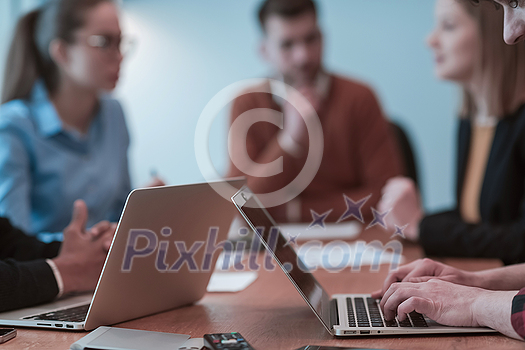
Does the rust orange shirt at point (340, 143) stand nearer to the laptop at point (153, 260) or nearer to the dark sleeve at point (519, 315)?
the laptop at point (153, 260)

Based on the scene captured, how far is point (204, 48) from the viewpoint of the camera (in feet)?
12.8

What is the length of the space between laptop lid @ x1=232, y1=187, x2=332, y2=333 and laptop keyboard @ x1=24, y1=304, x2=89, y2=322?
0.31 m

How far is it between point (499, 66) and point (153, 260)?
1329 mm

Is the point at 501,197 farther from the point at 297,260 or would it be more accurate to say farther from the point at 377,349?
the point at 377,349

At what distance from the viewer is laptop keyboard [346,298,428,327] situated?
0.70m

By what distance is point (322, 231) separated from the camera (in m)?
1.60

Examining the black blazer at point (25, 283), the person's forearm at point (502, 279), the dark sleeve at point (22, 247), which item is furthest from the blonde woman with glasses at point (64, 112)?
the person's forearm at point (502, 279)

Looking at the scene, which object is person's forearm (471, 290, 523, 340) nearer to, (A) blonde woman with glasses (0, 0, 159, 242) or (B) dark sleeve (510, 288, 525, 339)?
(B) dark sleeve (510, 288, 525, 339)

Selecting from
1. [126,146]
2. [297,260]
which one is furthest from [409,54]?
[297,260]

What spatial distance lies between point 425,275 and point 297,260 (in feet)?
0.73

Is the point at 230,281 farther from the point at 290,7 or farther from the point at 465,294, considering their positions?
the point at 290,7

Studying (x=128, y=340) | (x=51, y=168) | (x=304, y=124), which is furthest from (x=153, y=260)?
(x=304, y=124)

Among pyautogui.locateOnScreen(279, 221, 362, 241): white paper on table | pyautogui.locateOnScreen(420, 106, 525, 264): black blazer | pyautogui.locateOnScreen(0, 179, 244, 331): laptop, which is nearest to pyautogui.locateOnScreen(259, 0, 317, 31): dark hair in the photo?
pyautogui.locateOnScreen(420, 106, 525, 264): black blazer

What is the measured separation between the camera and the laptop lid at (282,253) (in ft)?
2.26
